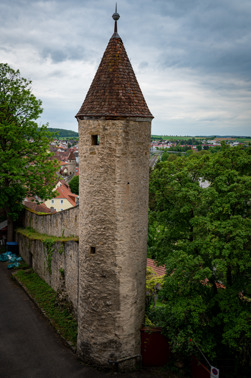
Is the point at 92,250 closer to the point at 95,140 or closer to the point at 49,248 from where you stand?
the point at 95,140

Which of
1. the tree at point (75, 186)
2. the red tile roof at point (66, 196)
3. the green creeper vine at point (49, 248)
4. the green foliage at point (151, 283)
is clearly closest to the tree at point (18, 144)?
the green creeper vine at point (49, 248)

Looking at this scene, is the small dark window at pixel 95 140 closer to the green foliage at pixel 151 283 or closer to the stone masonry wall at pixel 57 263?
the stone masonry wall at pixel 57 263

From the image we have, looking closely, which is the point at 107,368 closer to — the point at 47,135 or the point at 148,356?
the point at 148,356

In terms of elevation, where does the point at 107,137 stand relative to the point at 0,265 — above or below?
above

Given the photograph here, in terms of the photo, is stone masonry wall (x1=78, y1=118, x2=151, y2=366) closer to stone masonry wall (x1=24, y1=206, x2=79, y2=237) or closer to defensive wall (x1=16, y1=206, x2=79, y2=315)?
defensive wall (x1=16, y1=206, x2=79, y2=315)

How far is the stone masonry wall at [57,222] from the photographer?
1775 cm

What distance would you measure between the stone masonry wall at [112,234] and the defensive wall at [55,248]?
10.2ft

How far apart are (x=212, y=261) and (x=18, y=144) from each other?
55.6ft

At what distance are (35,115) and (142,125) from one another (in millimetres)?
14714

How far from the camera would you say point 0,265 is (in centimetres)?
2280

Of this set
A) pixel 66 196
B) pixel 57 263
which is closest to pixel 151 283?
pixel 57 263

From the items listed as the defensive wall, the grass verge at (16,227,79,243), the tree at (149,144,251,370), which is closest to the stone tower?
the tree at (149,144,251,370)

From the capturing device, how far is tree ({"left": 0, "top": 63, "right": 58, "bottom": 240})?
22.2 meters

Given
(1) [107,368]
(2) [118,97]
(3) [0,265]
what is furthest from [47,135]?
(1) [107,368]
